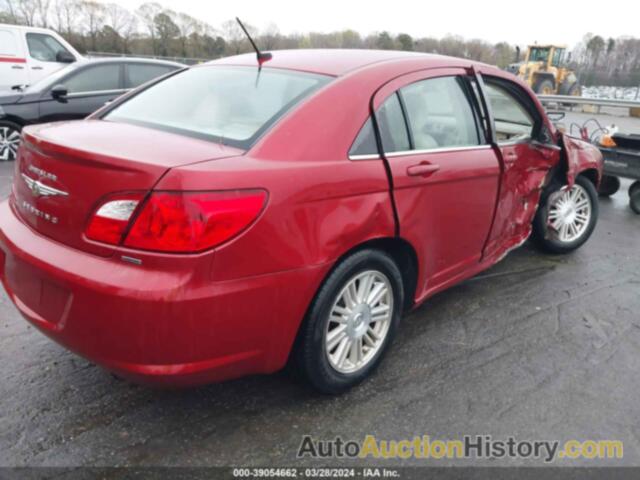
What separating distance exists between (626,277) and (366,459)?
3.23 m

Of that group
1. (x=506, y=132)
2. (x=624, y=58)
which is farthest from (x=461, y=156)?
(x=624, y=58)

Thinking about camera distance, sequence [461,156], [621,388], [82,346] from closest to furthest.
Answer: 1. [82,346]
2. [621,388]
3. [461,156]

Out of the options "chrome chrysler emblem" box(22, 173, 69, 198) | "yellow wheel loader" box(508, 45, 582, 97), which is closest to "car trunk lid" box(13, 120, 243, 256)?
"chrome chrysler emblem" box(22, 173, 69, 198)

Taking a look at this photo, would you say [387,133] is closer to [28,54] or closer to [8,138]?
[8,138]

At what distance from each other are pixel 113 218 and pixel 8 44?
11.1 m

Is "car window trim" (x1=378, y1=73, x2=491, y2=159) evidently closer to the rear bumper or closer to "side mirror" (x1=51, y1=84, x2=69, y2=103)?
the rear bumper

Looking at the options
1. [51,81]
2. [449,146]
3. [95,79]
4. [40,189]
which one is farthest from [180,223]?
[51,81]

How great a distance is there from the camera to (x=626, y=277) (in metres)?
4.36

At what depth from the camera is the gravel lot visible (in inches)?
88.7

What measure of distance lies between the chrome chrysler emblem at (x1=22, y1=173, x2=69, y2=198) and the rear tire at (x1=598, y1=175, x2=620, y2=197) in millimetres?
7113

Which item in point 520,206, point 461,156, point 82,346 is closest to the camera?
point 82,346

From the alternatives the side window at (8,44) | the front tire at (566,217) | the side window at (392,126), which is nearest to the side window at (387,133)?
the side window at (392,126)

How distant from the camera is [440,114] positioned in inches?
119

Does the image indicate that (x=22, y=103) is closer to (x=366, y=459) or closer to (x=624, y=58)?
(x=366, y=459)
